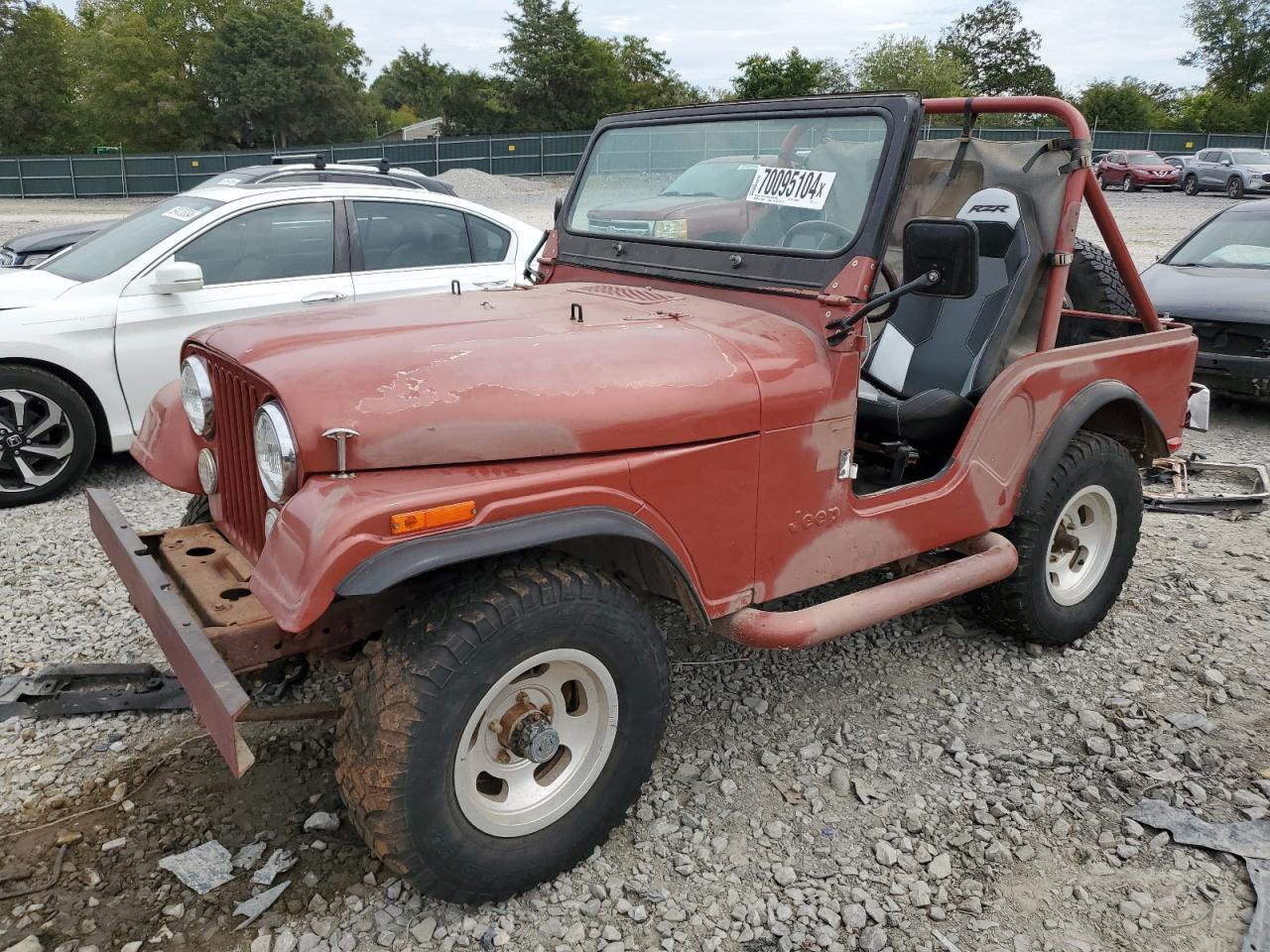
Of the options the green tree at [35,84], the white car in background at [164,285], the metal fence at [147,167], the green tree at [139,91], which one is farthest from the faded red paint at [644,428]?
the green tree at [139,91]

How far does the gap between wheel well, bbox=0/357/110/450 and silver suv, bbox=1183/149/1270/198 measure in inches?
1162

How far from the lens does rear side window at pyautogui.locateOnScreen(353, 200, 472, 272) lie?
6188mm

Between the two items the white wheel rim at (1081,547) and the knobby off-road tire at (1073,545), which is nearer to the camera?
the knobby off-road tire at (1073,545)

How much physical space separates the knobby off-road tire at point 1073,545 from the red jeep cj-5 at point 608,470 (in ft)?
0.07

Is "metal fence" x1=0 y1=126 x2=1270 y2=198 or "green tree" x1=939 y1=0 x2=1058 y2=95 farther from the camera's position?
"green tree" x1=939 y1=0 x2=1058 y2=95

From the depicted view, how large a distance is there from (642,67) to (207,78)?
27708 mm

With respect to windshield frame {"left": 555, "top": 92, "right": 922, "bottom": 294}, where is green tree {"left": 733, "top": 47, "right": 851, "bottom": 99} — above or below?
above

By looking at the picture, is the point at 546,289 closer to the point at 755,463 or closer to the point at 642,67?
the point at 755,463

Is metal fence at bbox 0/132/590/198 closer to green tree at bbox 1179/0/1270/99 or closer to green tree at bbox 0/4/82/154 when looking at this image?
green tree at bbox 0/4/82/154

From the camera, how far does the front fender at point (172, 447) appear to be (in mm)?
3154

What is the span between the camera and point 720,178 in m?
3.41

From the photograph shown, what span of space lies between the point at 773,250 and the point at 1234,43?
2805 inches

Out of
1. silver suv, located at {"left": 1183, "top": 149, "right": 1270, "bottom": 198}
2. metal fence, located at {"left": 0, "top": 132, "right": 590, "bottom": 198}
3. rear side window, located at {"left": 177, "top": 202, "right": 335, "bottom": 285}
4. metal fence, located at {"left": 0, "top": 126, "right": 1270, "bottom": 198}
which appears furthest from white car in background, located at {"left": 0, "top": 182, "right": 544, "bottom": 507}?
silver suv, located at {"left": 1183, "top": 149, "right": 1270, "bottom": 198}

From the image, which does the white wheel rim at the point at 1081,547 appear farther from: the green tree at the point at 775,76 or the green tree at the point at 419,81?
the green tree at the point at 419,81
